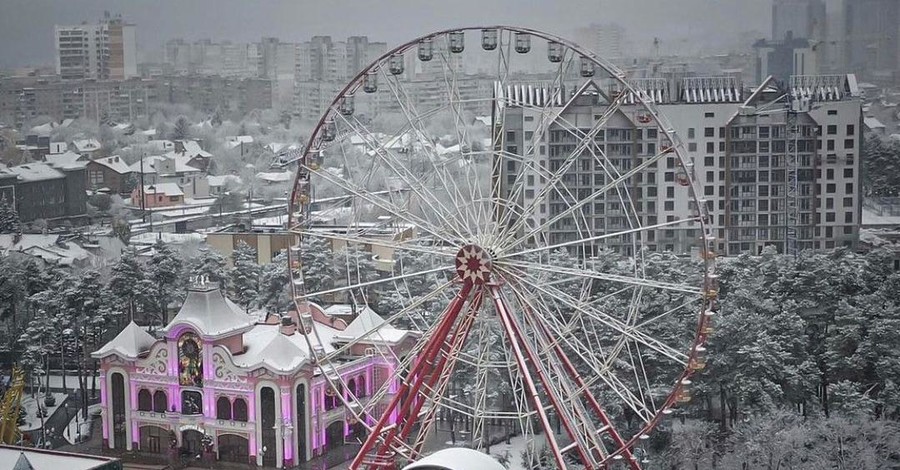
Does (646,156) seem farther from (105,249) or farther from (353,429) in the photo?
(105,249)

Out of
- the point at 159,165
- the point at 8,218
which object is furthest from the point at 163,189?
the point at 8,218

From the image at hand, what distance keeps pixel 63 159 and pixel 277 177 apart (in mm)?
5046

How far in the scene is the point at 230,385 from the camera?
20906mm

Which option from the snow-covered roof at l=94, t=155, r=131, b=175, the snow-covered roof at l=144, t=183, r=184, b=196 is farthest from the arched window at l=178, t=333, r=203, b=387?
the snow-covered roof at l=94, t=155, r=131, b=175

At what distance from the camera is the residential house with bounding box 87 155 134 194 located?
32.0 m

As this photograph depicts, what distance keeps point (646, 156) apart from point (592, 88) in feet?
4.76

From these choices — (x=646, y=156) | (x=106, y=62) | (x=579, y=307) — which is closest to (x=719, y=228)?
(x=646, y=156)

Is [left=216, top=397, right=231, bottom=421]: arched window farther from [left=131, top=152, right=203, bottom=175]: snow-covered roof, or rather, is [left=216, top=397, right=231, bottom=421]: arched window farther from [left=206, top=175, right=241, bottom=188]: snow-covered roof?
[left=131, top=152, right=203, bottom=175]: snow-covered roof

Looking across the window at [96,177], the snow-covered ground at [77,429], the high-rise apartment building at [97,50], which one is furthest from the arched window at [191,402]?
the high-rise apartment building at [97,50]

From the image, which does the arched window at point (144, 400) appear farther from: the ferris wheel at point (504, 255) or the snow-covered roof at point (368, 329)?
the snow-covered roof at point (368, 329)

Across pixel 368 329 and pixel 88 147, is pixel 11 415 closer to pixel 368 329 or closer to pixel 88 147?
pixel 368 329

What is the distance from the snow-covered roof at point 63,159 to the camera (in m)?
32.1

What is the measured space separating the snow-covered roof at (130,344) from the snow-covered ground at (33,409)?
1.88 metres

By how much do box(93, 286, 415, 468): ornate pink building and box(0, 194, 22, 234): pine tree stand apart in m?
8.45
